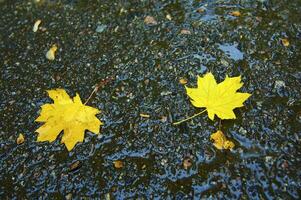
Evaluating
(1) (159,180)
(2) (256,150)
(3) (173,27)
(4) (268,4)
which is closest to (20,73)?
(3) (173,27)

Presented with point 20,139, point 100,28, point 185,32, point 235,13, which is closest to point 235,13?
point 235,13

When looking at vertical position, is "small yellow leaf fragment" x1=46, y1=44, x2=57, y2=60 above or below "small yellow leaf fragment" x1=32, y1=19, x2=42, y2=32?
below

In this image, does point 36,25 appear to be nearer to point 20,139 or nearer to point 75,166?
point 20,139

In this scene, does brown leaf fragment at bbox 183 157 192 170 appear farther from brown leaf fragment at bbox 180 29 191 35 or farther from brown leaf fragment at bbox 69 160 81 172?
brown leaf fragment at bbox 180 29 191 35

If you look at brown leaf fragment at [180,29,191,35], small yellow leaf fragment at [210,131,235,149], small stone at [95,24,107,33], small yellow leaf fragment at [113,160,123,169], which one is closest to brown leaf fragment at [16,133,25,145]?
small yellow leaf fragment at [113,160,123,169]

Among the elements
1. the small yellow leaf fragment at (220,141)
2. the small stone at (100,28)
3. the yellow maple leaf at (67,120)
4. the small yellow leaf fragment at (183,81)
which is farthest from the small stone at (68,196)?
the small stone at (100,28)
